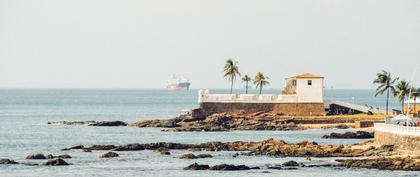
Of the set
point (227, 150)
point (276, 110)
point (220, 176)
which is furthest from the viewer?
point (276, 110)

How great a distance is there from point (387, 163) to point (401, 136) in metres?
5.67

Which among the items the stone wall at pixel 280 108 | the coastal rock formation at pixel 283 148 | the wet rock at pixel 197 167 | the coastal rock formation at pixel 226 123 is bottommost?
the wet rock at pixel 197 167

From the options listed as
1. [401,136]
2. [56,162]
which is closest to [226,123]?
[56,162]

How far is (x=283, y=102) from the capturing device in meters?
126

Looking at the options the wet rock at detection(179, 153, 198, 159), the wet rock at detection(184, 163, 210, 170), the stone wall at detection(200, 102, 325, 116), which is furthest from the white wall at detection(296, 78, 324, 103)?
the wet rock at detection(184, 163, 210, 170)

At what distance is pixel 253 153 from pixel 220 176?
16033 mm

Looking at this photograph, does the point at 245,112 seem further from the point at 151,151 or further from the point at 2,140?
the point at 151,151

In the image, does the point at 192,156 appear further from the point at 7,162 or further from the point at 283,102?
the point at 283,102

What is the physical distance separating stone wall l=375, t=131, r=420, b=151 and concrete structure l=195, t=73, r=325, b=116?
146 feet

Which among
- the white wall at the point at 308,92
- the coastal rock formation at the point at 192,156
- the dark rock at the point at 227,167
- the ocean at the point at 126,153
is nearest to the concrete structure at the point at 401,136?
the ocean at the point at 126,153

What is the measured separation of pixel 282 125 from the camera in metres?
119

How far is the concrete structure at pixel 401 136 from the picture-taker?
2879 inches

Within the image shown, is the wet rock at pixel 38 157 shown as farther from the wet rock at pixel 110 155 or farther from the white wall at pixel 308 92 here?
the white wall at pixel 308 92

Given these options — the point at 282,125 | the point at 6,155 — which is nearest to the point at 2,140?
the point at 6,155
